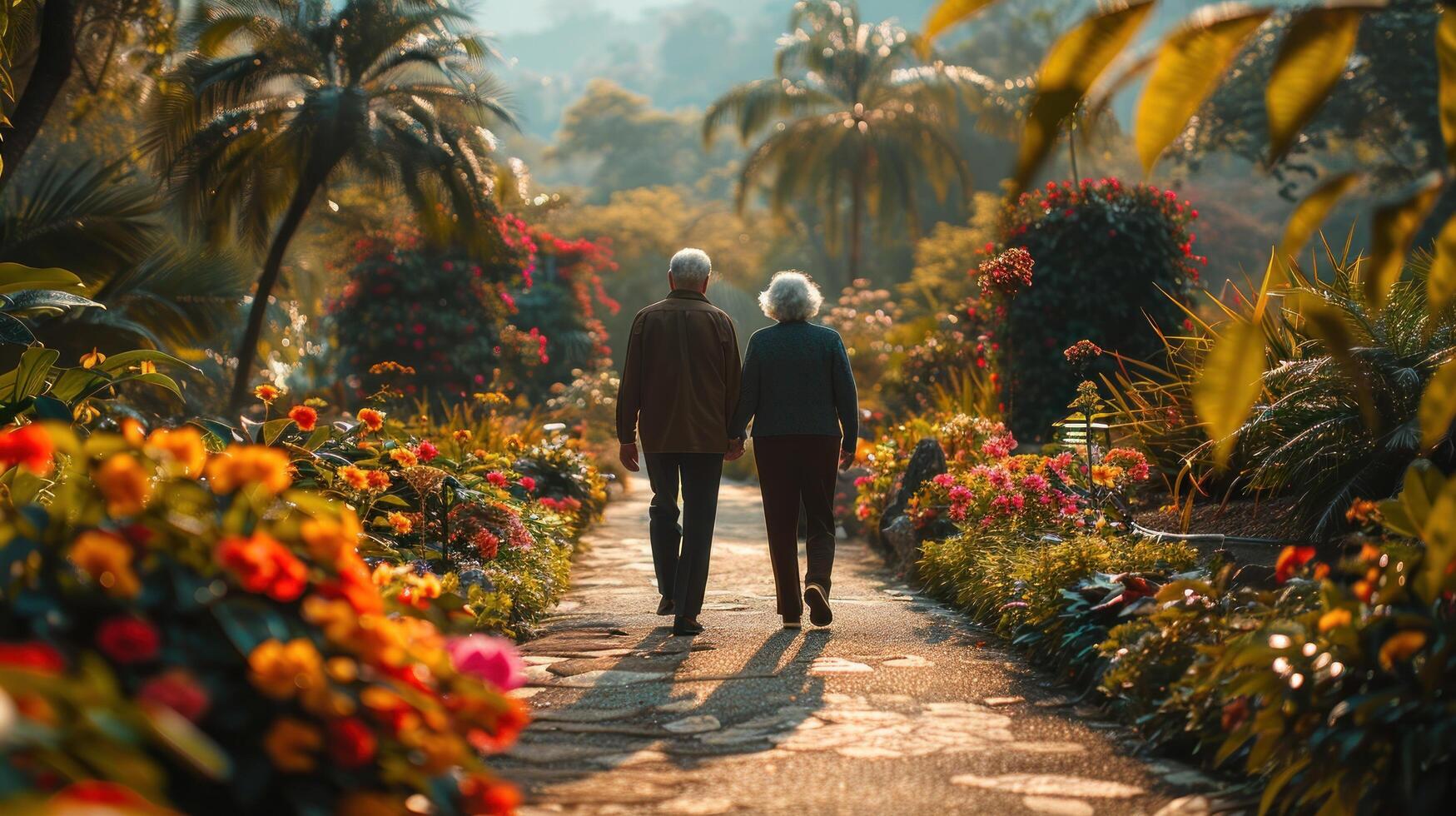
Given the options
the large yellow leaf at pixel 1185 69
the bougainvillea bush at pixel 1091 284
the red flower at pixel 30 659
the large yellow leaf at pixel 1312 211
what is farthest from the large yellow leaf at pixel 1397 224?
the bougainvillea bush at pixel 1091 284

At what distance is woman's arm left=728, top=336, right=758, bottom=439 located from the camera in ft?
20.4

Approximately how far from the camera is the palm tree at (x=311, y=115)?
12766 millimetres

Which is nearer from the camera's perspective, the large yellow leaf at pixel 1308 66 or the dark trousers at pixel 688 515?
the large yellow leaf at pixel 1308 66

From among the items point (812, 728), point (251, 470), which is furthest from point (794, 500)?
point (251, 470)

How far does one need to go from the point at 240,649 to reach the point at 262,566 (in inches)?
5.3

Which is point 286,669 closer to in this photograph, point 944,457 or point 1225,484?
point 1225,484

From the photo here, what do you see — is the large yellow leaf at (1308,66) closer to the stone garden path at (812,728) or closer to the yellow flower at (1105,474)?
the stone garden path at (812,728)

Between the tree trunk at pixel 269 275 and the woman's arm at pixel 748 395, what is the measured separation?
860 cm

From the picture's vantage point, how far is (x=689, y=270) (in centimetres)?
625

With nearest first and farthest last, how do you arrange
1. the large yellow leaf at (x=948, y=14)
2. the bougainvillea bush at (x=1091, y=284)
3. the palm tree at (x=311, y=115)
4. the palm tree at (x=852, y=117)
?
the large yellow leaf at (x=948, y=14)
the bougainvillea bush at (x=1091, y=284)
the palm tree at (x=311, y=115)
the palm tree at (x=852, y=117)

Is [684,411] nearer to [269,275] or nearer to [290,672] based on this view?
[290,672]

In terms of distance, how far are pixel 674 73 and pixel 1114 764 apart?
129041 millimetres

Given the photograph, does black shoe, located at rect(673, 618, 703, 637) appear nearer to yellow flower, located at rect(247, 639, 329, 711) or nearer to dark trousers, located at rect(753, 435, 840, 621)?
dark trousers, located at rect(753, 435, 840, 621)

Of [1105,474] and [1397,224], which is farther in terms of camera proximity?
[1105,474]
